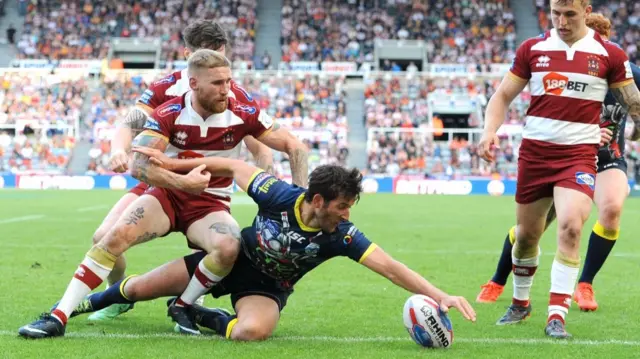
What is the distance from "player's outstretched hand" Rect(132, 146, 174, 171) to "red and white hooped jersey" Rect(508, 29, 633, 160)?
102 inches

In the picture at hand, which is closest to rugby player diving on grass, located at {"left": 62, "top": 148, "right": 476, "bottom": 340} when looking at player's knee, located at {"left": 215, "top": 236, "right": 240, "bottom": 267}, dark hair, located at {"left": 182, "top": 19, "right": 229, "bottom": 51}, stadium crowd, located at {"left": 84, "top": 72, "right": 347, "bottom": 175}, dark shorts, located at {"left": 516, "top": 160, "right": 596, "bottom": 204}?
player's knee, located at {"left": 215, "top": 236, "right": 240, "bottom": 267}

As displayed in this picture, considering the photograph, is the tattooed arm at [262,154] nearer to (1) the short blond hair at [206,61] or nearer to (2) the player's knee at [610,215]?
(1) the short blond hair at [206,61]

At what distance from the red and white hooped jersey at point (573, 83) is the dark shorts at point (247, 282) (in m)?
2.12

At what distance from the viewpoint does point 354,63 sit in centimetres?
4203

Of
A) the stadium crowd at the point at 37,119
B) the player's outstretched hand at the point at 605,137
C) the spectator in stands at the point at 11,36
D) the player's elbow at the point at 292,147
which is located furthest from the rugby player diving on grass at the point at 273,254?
the spectator in stands at the point at 11,36

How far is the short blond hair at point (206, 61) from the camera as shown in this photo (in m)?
6.01

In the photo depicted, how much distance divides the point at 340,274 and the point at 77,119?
28.5 metres

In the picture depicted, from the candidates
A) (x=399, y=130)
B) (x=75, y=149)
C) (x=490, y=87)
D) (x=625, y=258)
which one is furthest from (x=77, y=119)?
(x=625, y=258)

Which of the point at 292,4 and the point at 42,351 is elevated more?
the point at 292,4

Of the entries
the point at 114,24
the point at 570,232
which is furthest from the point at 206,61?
the point at 114,24

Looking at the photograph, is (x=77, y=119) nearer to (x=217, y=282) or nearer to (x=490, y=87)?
(x=490, y=87)

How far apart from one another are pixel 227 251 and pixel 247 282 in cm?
40

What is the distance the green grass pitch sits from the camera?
5.47 m

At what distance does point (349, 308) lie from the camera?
7.44 m
